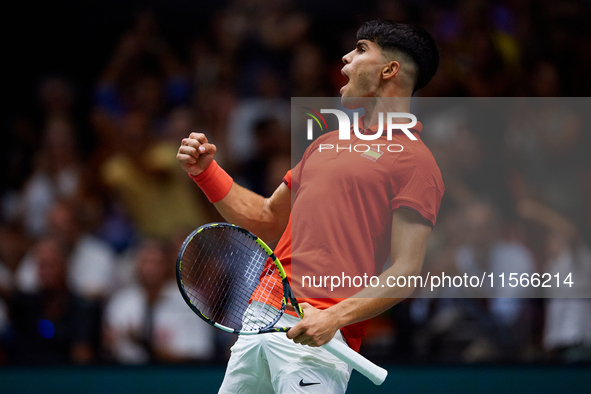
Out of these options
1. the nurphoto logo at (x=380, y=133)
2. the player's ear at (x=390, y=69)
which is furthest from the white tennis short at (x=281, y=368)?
the player's ear at (x=390, y=69)

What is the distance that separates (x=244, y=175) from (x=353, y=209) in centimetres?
275

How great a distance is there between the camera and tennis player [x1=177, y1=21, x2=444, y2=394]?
2.16m

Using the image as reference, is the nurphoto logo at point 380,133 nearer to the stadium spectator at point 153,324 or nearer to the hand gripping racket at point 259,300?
the hand gripping racket at point 259,300

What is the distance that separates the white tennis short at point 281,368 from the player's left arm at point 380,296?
111 mm

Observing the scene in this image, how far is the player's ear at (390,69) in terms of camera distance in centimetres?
246

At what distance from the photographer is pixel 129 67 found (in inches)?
219

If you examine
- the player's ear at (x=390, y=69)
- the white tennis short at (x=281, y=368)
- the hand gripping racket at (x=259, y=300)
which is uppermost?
the player's ear at (x=390, y=69)

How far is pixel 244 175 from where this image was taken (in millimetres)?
4984

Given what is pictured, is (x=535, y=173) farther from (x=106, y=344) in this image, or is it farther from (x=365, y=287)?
(x=106, y=344)

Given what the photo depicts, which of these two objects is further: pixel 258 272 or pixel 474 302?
pixel 474 302

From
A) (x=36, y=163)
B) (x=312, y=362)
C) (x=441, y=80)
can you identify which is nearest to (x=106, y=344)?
(x=36, y=163)

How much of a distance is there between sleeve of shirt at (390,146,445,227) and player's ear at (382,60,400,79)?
369mm

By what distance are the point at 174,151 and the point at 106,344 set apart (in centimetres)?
148

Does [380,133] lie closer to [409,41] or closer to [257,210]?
[409,41]
